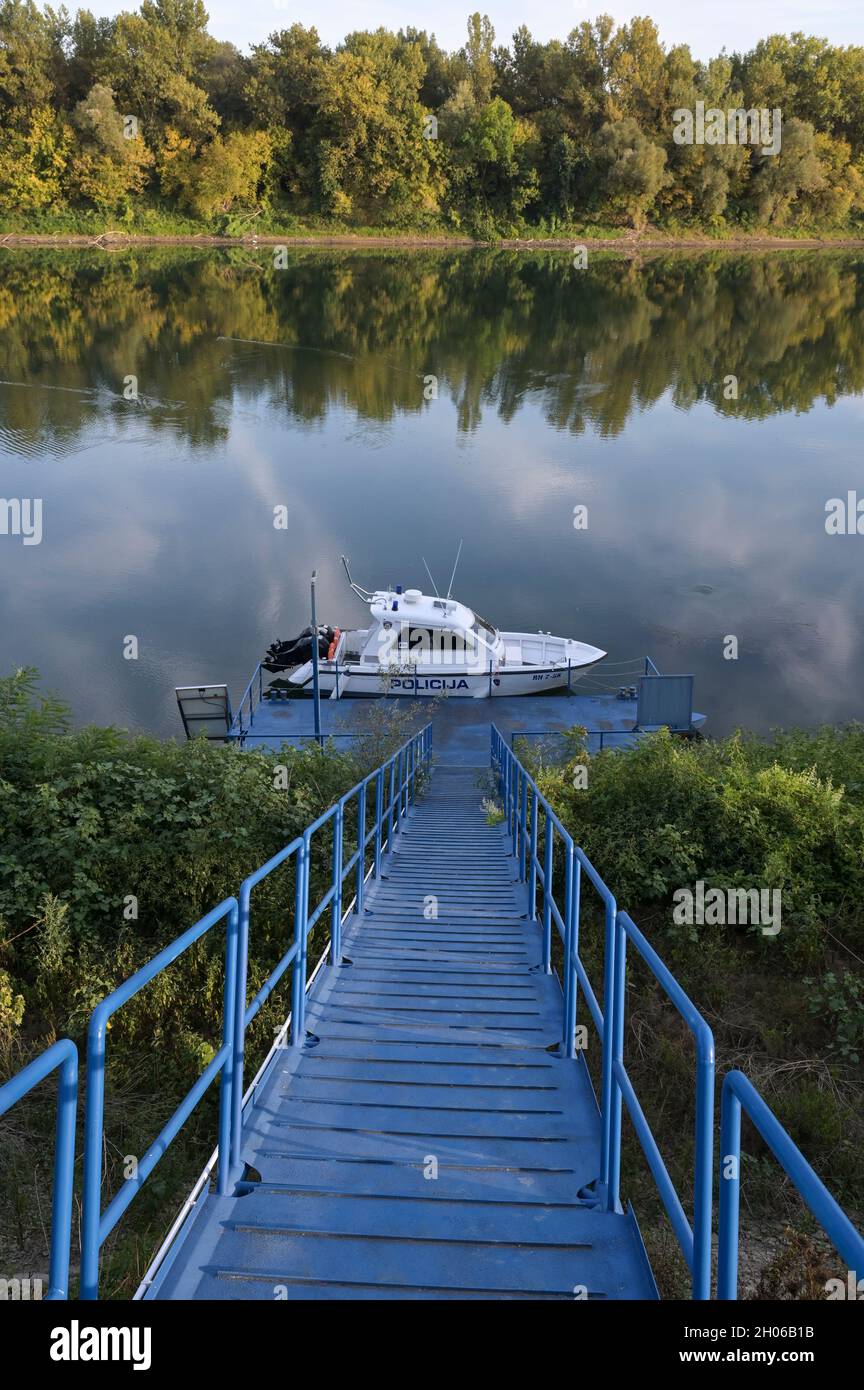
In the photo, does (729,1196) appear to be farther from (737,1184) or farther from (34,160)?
(34,160)

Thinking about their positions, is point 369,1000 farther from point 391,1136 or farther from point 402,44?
point 402,44

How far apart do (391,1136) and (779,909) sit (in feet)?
20.8

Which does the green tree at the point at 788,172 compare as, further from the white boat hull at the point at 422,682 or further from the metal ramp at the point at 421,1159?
the metal ramp at the point at 421,1159

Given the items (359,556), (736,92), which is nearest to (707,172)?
(736,92)

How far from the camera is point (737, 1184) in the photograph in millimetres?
2199

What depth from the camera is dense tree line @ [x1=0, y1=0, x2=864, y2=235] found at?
71312 mm

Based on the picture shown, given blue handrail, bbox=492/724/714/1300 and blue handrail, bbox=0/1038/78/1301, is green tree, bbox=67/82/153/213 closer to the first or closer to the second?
blue handrail, bbox=492/724/714/1300

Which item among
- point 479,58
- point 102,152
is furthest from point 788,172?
point 102,152

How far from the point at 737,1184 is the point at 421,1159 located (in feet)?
5.10

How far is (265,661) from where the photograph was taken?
22.0 metres

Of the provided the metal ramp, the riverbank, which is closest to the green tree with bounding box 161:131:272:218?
the riverbank

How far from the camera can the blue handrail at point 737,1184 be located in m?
1.63

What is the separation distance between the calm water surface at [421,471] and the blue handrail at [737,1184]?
58.4 ft

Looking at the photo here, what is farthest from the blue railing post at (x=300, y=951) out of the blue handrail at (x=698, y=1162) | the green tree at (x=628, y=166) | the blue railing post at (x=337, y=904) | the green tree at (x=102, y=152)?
the green tree at (x=628, y=166)
